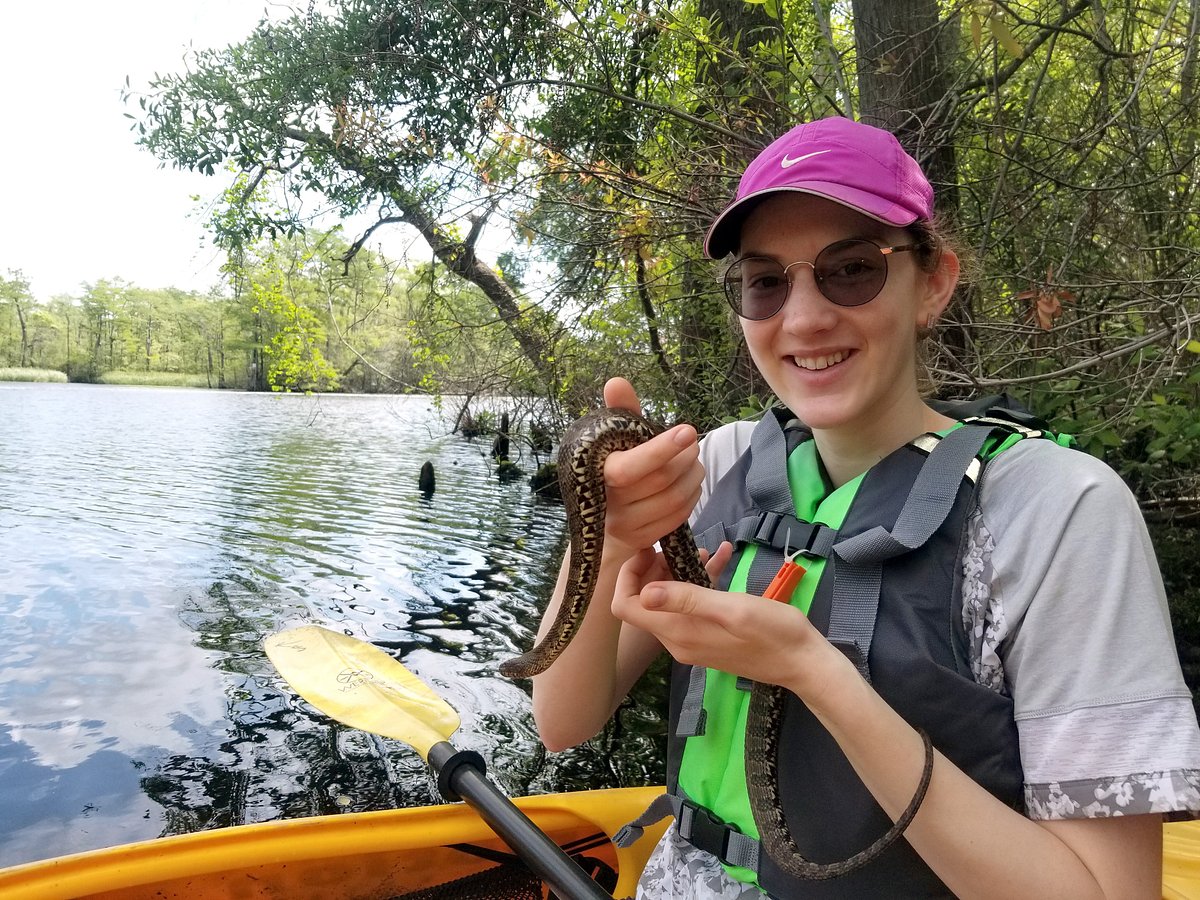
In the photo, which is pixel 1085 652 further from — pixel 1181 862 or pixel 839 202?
pixel 1181 862

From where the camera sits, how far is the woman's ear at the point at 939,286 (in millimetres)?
1832

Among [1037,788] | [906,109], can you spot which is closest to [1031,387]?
[906,109]

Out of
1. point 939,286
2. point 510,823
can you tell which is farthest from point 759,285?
point 510,823

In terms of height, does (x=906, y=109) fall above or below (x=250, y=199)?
below

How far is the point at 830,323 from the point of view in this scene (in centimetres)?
167

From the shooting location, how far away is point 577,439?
166 centimetres

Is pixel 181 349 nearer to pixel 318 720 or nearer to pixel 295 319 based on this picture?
pixel 295 319

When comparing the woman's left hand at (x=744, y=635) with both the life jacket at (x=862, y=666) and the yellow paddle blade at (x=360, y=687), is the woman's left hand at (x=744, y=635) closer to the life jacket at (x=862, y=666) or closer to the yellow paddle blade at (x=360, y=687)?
the life jacket at (x=862, y=666)

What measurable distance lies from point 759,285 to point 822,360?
0.77ft

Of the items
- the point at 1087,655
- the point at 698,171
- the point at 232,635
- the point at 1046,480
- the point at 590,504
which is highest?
the point at 698,171

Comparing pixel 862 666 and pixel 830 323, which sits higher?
pixel 830 323

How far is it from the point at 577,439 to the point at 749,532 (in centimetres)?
55

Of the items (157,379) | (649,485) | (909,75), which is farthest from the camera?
(157,379)

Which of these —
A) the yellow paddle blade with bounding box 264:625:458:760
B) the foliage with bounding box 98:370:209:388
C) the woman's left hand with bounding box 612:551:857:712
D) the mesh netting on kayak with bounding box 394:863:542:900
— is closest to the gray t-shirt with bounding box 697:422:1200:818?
the woman's left hand with bounding box 612:551:857:712
